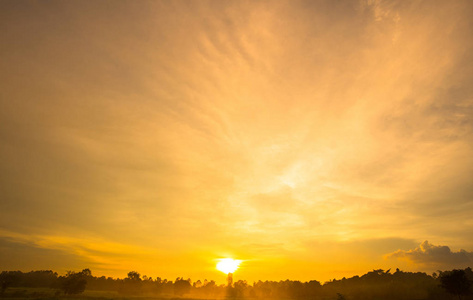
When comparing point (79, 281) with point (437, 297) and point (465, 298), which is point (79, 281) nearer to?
point (465, 298)

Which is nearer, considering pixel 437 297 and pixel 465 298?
pixel 465 298

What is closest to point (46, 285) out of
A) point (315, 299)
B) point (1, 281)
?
point (1, 281)

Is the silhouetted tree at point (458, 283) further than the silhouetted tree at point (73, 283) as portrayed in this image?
No

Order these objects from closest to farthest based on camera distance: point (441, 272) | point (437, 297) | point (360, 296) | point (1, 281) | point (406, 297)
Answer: point (441, 272) < point (1, 281) < point (437, 297) < point (406, 297) < point (360, 296)

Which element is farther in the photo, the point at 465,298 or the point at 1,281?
the point at 1,281

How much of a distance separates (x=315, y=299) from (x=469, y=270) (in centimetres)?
10690

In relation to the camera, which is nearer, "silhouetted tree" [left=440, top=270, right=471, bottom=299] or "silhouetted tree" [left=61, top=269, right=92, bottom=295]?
"silhouetted tree" [left=440, top=270, right=471, bottom=299]

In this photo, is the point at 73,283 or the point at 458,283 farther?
the point at 73,283

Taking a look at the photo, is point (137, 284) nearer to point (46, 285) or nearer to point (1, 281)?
point (46, 285)

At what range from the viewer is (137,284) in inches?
7397

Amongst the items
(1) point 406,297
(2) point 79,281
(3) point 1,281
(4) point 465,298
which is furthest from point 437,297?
(3) point 1,281

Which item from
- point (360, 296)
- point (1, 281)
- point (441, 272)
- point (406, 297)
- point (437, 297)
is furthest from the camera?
point (360, 296)

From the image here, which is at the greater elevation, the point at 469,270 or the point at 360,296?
the point at 469,270

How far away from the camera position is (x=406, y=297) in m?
158
